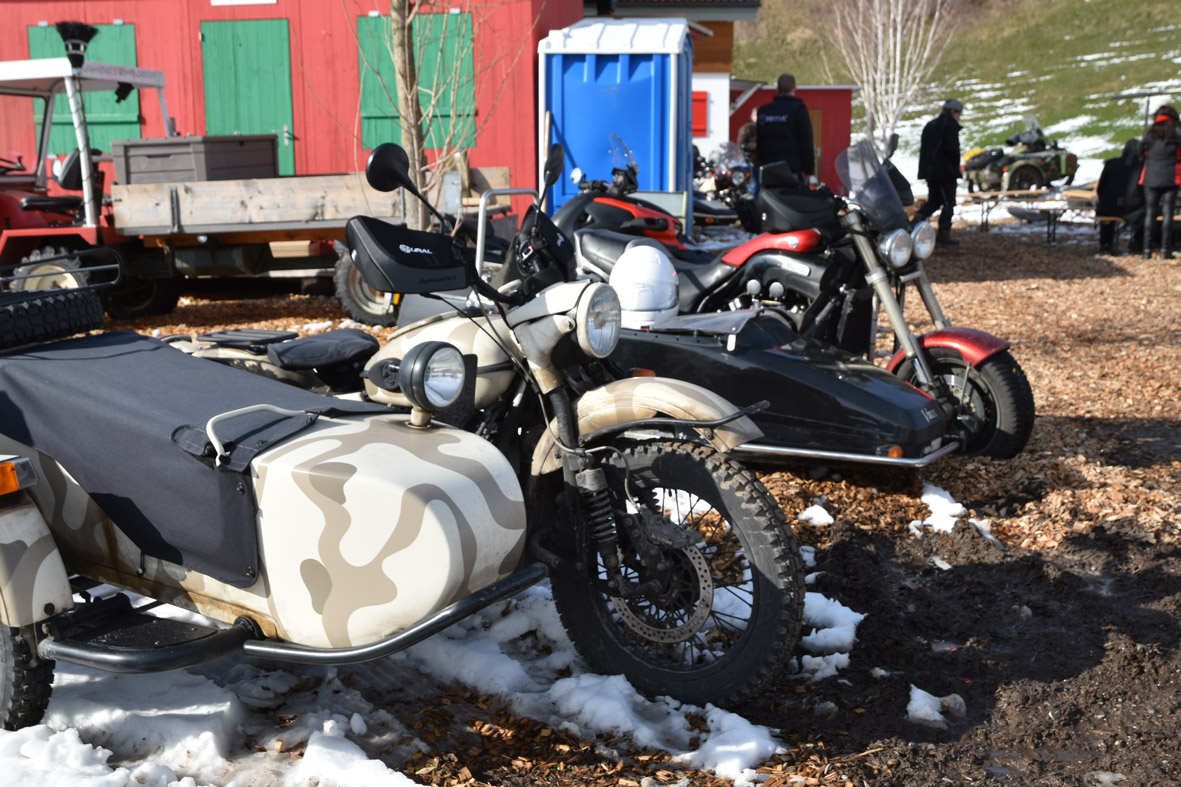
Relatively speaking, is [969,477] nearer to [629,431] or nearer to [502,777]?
[629,431]

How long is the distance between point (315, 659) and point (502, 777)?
581mm

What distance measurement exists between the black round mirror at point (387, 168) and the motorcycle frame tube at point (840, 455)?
2.13 metres

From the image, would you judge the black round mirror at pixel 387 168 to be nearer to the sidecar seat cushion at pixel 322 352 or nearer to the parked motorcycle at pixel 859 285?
the sidecar seat cushion at pixel 322 352

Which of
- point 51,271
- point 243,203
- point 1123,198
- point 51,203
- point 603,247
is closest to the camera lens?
point 603,247

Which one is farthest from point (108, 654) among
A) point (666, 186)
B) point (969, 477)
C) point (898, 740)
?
point (666, 186)

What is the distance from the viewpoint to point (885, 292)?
5309 mm

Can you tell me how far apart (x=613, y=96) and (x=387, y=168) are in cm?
1057

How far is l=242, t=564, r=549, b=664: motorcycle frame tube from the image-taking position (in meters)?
2.59

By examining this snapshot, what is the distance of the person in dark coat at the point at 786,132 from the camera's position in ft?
45.0

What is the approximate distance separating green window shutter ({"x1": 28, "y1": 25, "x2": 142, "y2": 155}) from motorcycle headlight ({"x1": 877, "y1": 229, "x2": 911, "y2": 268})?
11.3m

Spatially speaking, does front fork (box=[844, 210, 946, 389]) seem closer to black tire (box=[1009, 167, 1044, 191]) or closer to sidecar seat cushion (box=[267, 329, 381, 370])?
sidecar seat cushion (box=[267, 329, 381, 370])

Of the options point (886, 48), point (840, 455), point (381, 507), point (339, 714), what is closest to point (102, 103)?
point (840, 455)

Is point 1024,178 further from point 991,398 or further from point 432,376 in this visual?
point 432,376

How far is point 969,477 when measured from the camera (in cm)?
537
